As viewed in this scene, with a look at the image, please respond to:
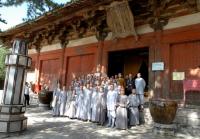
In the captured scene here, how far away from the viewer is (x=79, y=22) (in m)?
12.4

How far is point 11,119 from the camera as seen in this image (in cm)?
711

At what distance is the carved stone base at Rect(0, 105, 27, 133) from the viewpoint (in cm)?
704

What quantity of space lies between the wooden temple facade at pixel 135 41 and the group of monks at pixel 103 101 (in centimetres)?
113

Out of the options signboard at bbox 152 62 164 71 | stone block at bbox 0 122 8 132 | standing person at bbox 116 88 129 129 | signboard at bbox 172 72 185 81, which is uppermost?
signboard at bbox 152 62 164 71

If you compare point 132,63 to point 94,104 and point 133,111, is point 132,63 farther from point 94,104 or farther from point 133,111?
point 133,111

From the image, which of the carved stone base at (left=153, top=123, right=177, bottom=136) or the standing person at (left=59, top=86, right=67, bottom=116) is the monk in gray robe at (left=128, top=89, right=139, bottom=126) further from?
the standing person at (left=59, top=86, right=67, bottom=116)

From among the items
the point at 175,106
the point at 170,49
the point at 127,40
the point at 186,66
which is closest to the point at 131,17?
the point at 127,40

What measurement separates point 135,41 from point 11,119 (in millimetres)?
5595

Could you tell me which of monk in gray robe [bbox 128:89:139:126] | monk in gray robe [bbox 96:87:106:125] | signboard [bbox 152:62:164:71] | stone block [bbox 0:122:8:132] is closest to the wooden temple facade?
signboard [bbox 152:62:164:71]

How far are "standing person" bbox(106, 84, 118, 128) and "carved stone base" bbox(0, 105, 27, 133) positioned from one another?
9.05ft

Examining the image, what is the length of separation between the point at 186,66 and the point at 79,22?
5.61m

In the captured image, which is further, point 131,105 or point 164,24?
point 164,24

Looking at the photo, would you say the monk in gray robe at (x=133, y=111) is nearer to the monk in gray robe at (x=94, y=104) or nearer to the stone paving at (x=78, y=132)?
the stone paving at (x=78, y=132)

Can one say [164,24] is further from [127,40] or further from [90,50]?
[90,50]
